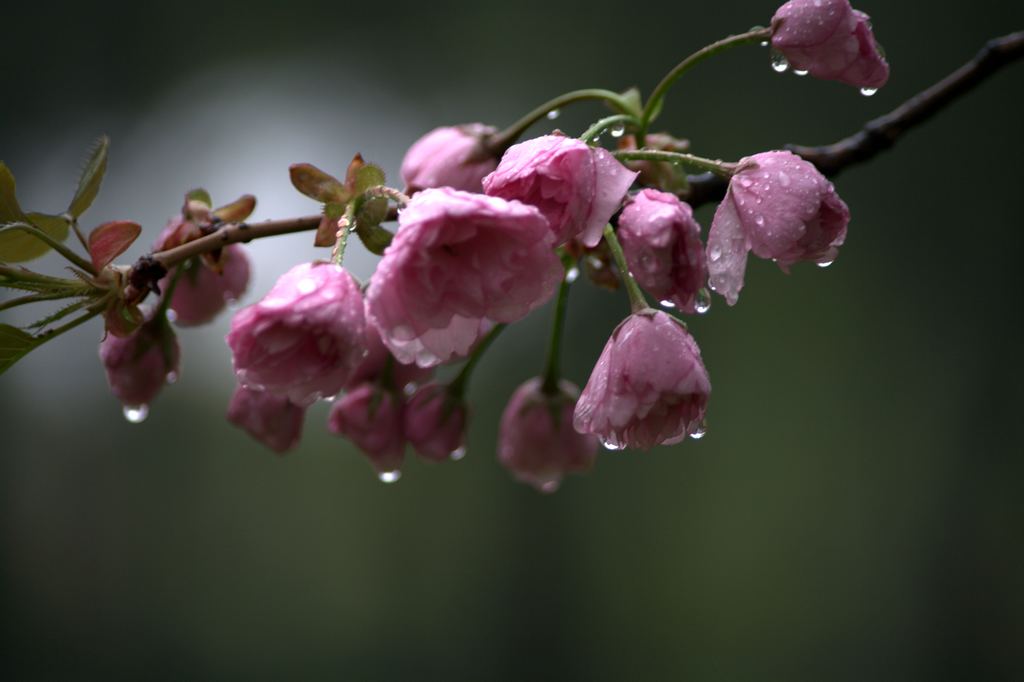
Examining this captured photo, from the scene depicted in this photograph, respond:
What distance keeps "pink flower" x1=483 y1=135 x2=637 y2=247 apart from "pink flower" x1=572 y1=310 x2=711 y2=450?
0.06 m

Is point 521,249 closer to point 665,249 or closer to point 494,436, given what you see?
point 665,249

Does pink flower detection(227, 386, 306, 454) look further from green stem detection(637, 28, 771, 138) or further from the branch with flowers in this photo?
green stem detection(637, 28, 771, 138)

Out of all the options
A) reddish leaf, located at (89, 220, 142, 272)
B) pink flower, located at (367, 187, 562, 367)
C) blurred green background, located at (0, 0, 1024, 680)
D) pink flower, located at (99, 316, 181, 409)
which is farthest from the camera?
blurred green background, located at (0, 0, 1024, 680)

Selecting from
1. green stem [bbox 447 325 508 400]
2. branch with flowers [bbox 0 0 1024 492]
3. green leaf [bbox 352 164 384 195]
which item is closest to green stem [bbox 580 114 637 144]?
branch with flowers [bbox 0 0 1024 492]

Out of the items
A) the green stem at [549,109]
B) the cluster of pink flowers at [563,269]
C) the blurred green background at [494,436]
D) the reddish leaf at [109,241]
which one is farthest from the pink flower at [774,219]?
the blurred green background at [494,436]

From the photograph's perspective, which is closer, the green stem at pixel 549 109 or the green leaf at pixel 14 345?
the green leaf at pixel 14 345

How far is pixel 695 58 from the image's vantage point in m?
0.51

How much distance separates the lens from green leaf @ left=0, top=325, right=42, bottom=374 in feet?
1.49

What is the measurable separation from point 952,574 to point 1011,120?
0.91m

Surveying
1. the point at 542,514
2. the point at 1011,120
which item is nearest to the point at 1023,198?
the point at 1011,120

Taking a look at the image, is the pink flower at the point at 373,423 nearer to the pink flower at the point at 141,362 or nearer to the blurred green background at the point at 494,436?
the pink flower at the point at 141,362

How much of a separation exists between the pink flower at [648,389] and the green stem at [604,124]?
9 cm

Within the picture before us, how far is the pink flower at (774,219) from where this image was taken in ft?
1.34

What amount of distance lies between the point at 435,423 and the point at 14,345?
0.32 meters
